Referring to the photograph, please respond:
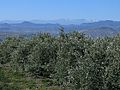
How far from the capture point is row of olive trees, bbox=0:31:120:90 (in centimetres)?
2453

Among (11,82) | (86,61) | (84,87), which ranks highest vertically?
(86,61)

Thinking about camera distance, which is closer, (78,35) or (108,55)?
(108,55)

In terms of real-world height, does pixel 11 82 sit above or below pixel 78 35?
below

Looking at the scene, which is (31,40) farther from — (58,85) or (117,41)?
(117,41)

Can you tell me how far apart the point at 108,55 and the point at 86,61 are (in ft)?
5.14

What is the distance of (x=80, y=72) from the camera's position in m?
24.6

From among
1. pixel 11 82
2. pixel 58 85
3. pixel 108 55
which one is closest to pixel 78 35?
pixel 58 85

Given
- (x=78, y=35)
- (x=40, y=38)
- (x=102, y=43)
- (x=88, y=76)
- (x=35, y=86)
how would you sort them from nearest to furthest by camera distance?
(x=88, y=76) < (x=102, y=43) < (x=35, y=86) < (x=78, y=35) < (x=40, y=38)

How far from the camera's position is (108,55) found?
25094mm

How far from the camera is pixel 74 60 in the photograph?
1195 inches

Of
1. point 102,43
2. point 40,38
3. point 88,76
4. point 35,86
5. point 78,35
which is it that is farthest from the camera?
point 40,38

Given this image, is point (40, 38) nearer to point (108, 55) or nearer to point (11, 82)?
point (11, 82)

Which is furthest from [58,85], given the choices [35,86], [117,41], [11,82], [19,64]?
[19,64]

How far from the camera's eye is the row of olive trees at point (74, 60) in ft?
80.5
